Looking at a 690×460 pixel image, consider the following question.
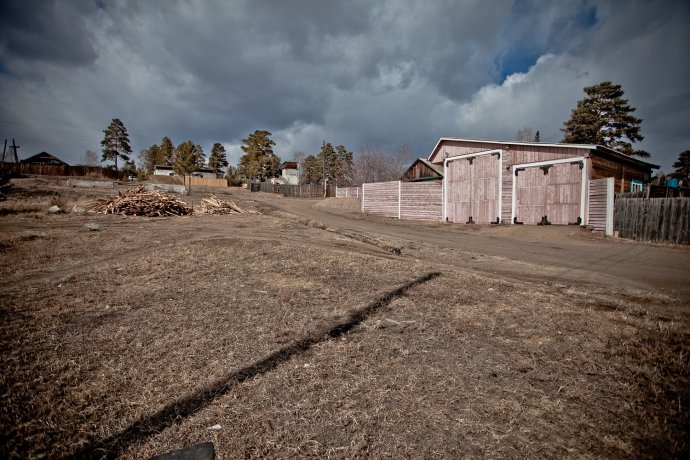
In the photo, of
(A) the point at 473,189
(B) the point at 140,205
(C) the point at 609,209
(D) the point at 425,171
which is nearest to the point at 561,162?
(C) the point at 609,209

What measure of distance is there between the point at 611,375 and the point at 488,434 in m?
1.55

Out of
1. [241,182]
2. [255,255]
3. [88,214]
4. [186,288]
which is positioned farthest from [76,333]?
[241,182]

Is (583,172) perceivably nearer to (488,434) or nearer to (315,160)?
(488,434)

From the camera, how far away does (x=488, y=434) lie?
76.8 inches

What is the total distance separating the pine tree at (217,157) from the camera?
250 ft

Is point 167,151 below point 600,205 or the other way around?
the other way around

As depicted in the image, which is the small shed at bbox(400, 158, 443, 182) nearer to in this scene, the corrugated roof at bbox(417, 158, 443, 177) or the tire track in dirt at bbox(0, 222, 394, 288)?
the corrugated roof at bbox(417, 158, 443, 177)

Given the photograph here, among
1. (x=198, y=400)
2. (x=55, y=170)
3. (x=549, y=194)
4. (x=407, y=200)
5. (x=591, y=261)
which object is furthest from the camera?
(x=55, y=170)

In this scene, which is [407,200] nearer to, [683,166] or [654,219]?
[654,219]

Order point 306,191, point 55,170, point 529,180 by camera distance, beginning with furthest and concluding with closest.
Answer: point 306,191, point 55,170, point 529,180

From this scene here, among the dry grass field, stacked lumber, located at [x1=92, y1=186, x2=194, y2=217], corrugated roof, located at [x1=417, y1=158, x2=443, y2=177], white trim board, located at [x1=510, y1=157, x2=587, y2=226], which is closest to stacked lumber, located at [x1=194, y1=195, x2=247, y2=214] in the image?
stacked lumber, located at [x1=92, y1=186, x2=194, y2=217]

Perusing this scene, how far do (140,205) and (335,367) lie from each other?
53.1 ft

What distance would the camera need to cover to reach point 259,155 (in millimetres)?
59688

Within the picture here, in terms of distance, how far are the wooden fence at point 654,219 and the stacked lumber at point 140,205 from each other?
67.6ft
